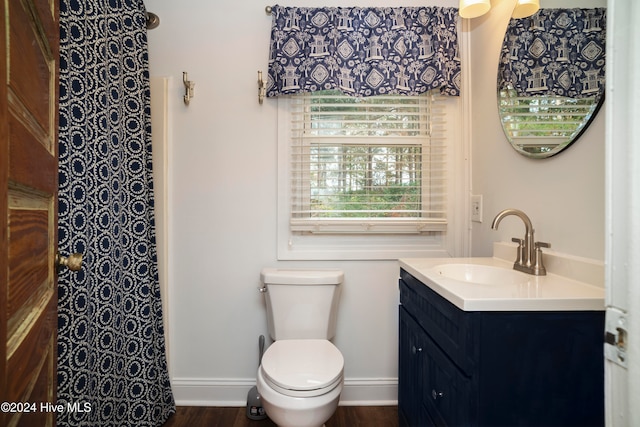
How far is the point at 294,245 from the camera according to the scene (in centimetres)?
195

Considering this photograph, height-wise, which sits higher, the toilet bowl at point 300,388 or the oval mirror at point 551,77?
the oval mirror at point 551,77

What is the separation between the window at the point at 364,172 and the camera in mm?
1931

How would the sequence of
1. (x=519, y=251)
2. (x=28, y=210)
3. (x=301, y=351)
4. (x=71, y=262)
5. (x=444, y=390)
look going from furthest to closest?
(x=301, y=351) → (x=519, y=251) → (x=444, y=390) → (x=71, y=262) → (x=28, y=210)

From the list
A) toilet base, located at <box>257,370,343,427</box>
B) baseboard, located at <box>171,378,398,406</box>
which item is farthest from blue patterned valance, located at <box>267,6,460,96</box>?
baseboard, located at <box>171,378,398,406</box>

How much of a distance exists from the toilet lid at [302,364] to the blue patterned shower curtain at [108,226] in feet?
2.06

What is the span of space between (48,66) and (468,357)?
50.4 inches

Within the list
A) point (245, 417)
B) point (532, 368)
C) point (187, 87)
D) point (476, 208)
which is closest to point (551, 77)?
point (476, 208)

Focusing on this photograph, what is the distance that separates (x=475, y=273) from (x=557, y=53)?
2.96 ft

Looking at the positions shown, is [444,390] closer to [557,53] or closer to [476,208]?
[476,208]

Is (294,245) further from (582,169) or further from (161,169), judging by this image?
(582,169)

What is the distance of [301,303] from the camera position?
1.73m

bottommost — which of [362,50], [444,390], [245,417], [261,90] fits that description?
[245,417]

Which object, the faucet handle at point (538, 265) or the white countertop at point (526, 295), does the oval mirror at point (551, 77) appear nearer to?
the faucet handle at point (538, 265)

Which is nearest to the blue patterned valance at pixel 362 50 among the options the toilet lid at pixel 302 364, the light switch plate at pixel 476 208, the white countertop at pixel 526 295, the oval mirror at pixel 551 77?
the oval mirror at pixel 551 77
